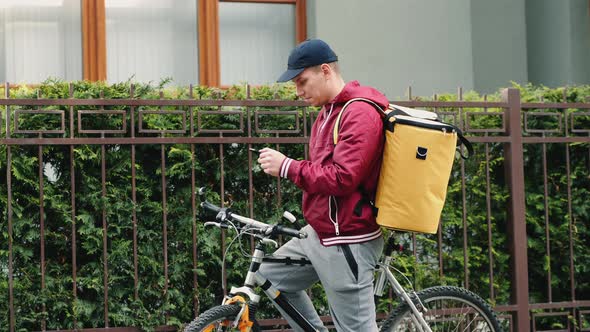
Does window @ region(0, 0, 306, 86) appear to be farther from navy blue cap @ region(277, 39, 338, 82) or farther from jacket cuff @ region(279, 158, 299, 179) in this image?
jacket cuff @ region(279, 158, 299, 179)

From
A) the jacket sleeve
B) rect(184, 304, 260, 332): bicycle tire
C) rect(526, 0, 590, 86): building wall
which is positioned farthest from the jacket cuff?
rect(526, 0, 590, 86): building wall

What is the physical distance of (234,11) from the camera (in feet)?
31.7

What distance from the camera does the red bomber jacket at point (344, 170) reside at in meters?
4.25

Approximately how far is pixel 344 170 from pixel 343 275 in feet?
1.81

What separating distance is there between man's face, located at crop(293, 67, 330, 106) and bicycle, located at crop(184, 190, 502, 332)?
61 cm

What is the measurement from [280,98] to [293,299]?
6.18ft

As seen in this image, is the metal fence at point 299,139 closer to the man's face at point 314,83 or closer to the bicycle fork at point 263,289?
the bicycle fork at point 263,289

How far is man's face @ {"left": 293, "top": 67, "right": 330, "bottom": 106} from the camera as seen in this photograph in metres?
4.49

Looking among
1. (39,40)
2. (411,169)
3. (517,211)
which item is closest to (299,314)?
(411,169)

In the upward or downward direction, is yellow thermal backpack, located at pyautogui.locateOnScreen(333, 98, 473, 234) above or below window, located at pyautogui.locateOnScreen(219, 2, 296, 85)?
below

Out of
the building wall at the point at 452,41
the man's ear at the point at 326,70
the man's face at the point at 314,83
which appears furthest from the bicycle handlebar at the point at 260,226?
the building wall at the point at 452,41

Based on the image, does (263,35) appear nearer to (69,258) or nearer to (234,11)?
(234,11)

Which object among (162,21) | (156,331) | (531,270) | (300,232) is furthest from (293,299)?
(162,21)

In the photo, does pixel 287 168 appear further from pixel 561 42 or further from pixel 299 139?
pixel 561 42
